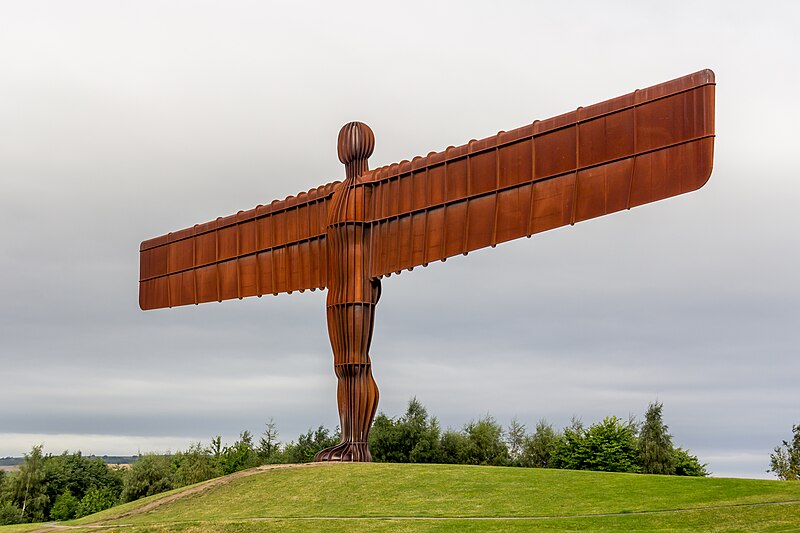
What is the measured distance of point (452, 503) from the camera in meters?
20.2

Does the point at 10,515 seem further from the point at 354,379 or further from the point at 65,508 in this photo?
the point at 354,379

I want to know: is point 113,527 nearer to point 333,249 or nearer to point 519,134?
point 333,249

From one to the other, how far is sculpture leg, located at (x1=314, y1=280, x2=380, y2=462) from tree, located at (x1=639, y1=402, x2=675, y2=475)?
17045mm

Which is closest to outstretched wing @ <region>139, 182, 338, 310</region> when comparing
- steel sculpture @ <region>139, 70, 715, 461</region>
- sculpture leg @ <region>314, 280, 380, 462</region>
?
steel sculpture @ <region>139, 70, 715, 461</region>

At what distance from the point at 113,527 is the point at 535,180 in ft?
43.4

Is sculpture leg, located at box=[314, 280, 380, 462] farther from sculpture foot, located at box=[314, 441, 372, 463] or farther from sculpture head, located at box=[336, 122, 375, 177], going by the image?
sculpture head, located at box=[336, 122, 375, 177]

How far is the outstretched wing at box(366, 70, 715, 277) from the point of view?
20547mm

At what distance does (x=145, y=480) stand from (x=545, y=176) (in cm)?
3283

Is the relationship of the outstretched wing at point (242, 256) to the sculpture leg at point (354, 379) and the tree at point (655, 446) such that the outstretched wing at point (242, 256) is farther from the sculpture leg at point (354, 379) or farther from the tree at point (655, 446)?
the tree at point (655, 446)

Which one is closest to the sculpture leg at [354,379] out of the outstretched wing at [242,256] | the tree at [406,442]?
the outstretched wing at [242,256]

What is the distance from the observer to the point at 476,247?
24109 millimetres

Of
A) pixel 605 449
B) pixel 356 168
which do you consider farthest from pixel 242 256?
pixel 605 449

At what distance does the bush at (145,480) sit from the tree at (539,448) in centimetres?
1848

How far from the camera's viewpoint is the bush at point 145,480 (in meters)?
47.5
